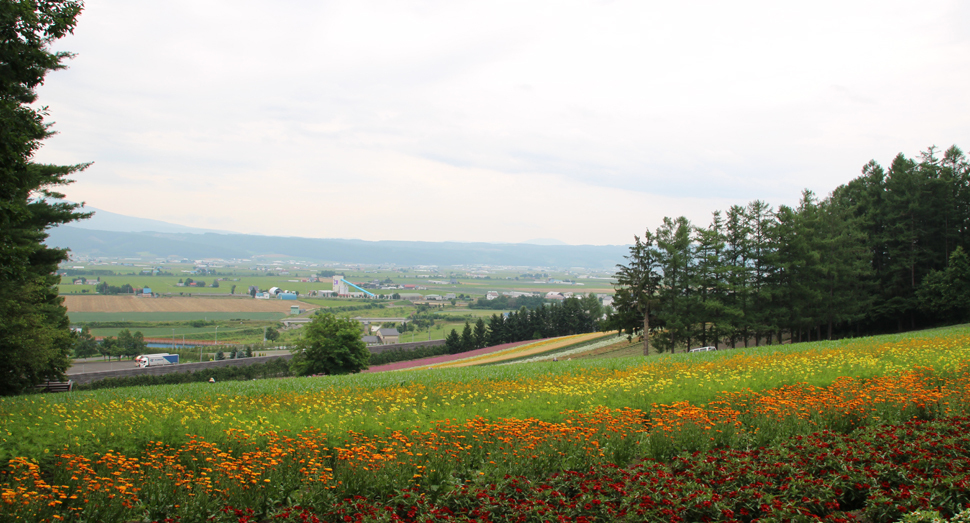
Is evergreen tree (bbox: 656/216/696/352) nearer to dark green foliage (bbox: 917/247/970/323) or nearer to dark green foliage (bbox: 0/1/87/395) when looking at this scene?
dark green foliage (bbox: 917/247/970/323)

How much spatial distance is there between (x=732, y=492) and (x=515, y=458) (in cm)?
321

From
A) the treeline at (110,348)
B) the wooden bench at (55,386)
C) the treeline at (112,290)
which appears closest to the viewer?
the wooden bench at (55,386)

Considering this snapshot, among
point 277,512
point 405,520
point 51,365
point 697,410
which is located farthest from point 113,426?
point 51,365

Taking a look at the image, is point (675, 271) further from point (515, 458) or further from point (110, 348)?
point (110, 348)

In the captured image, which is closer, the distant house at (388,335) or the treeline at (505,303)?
the distant house at (388,335)

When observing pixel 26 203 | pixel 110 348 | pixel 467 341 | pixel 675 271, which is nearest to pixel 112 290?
pixel 110 348

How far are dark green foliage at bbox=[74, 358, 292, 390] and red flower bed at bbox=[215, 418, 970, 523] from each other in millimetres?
52219

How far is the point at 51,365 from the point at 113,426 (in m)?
23.9

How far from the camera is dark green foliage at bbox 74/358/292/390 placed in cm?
5462

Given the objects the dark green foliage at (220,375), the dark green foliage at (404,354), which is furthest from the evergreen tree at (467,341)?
the dark green foliage at (220,375)

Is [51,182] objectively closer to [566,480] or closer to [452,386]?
[452,386]

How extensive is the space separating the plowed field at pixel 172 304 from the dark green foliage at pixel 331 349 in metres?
128

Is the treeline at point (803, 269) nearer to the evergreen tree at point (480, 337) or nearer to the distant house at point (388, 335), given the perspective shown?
the evergreen tree at point (480, 337)

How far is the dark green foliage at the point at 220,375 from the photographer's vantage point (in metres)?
54.6
